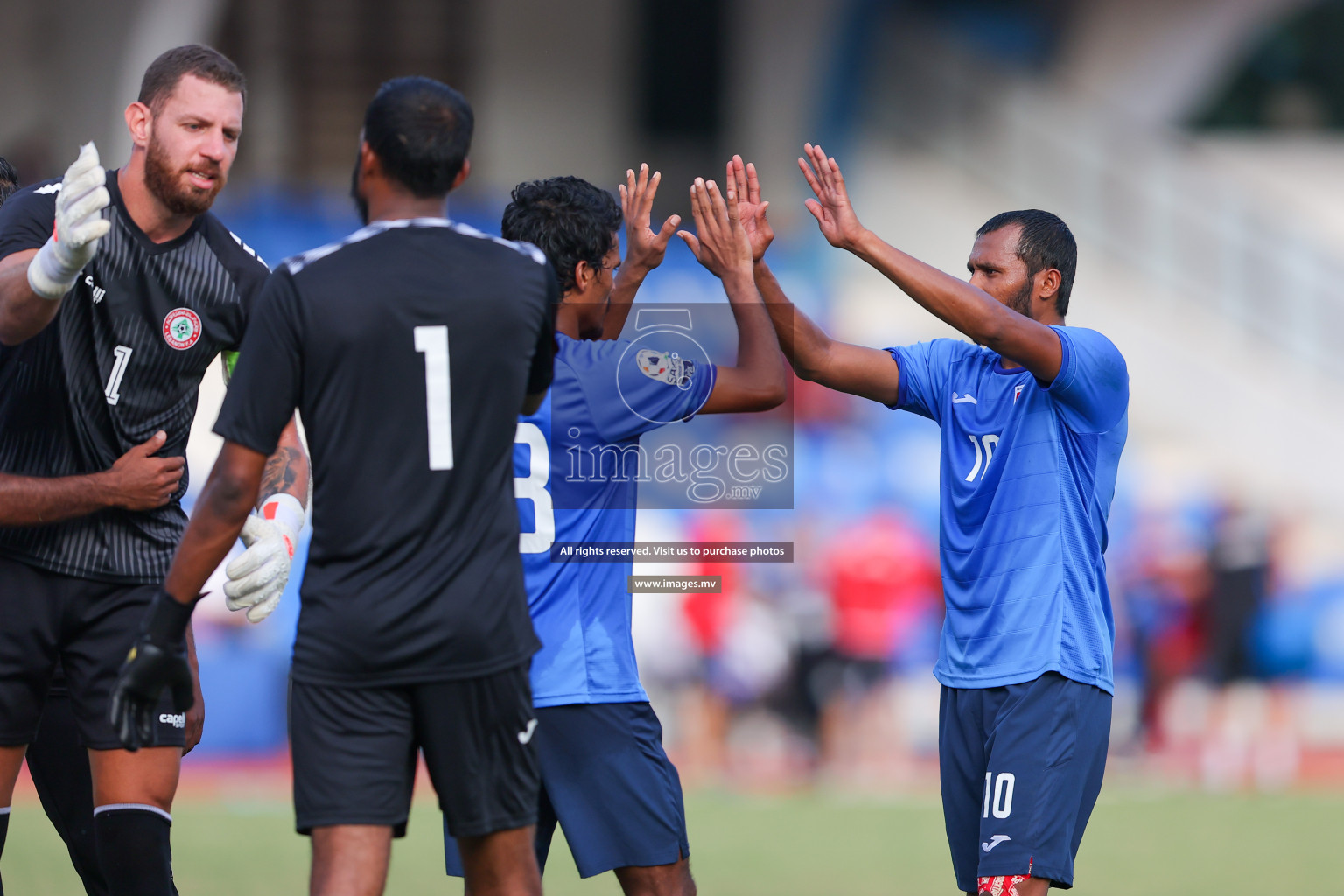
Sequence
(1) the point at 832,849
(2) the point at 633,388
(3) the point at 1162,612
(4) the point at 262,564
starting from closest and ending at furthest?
(4) the point at 262,564 → (2) the point at 633,388 → (1) the point at 832,849 → (3) the point at 1162,612

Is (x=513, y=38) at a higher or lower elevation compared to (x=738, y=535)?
higher

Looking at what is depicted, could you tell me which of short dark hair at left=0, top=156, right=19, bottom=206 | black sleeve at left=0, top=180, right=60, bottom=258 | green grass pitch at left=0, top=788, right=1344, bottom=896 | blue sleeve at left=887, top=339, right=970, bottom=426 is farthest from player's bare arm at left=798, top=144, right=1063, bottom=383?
green grass pitch at left=0, top=788, right=1344, bottom=896

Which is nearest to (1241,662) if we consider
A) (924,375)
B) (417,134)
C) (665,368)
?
(924,375)

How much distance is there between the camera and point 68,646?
15.1 ft

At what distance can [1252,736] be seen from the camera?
13516mm

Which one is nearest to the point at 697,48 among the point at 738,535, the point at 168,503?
the point at 738,535

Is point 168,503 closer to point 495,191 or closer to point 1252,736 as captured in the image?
point 1252,736

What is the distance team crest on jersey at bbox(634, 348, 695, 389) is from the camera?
4406 mm

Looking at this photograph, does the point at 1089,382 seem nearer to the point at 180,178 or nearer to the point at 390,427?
the point at 390,427

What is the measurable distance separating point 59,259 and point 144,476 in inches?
28.9

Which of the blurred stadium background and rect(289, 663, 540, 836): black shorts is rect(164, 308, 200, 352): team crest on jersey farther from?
the blurred stadium background

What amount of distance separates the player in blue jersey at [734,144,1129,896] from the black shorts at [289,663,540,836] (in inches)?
60.9

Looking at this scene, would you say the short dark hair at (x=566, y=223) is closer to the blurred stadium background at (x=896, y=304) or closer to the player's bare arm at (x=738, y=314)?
the player's bare arm at (x=738, y=314)

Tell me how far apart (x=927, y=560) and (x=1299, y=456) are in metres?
6.48
